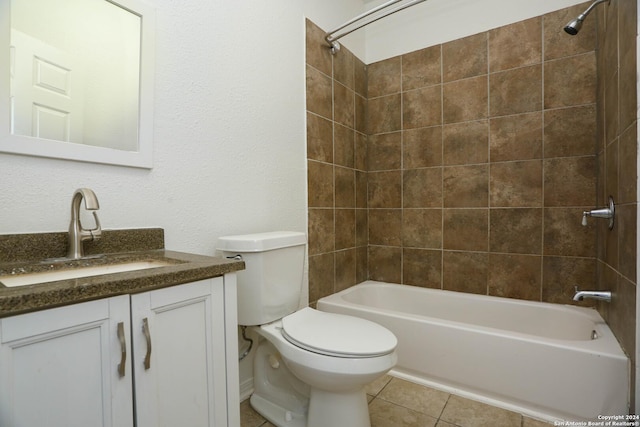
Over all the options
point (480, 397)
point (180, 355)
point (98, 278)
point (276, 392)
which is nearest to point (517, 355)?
point (480, 397)

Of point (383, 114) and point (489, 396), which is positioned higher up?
point (383, 114)

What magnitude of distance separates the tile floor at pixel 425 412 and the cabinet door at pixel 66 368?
0.91 meters

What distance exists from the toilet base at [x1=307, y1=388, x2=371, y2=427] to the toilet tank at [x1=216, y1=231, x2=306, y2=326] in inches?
15.5

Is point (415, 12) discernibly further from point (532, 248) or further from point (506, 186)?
point (532, 248)

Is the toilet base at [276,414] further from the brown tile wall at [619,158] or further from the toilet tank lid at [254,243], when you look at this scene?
the brown tile wall at [619,158]

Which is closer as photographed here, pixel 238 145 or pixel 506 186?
pixel 238 145

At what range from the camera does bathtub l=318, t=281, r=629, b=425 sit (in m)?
1.29

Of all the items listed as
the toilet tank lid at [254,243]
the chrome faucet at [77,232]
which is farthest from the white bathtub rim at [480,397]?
the chrome faucet at [77,232]

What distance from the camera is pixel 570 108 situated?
1.83 m

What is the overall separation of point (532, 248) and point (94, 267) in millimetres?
2265

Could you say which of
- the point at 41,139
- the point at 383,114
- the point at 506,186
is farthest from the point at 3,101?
the point at 506,186

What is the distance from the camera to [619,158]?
4.26 ft

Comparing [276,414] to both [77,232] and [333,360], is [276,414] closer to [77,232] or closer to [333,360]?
[333,360]

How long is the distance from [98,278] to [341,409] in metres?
0.99
